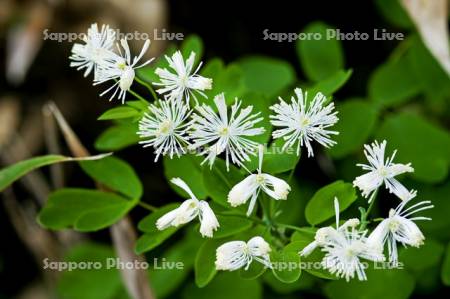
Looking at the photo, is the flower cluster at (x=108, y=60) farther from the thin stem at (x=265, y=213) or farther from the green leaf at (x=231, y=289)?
the green leaf at (x=231, y=289)

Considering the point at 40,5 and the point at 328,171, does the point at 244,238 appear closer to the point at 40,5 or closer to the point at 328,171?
the point at 328,171

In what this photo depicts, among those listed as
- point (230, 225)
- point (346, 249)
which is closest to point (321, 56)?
point (230, 225)

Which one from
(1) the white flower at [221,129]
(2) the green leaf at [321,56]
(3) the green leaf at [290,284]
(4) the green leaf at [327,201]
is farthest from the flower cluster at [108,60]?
(2) the green leaf at [321,56]

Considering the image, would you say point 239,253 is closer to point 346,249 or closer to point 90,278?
point 346,249

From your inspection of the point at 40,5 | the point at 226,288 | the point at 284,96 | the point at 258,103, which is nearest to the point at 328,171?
the point at 284,96

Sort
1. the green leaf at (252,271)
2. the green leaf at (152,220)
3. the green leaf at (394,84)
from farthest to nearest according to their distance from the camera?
the green leaf at (394,84)
the green leaf at (152,220)
the green leaf at (252,271)

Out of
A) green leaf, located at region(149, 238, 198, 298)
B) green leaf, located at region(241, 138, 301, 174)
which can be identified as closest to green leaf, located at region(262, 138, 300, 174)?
green leaf, located at region(241, 138, 301, 174)

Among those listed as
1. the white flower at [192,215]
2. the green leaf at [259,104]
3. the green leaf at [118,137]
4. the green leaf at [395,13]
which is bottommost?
the white flower at [192,215]
